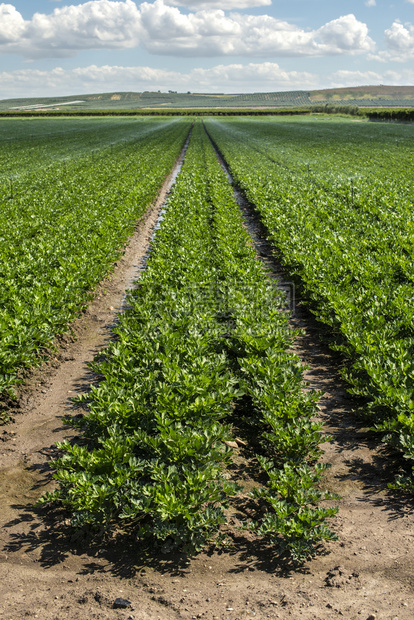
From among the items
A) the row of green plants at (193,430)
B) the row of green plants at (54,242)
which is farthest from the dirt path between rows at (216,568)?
the row of green plants at (54,242)

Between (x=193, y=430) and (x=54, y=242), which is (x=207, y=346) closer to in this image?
(x=193, y=430)

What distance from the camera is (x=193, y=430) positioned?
4883 millimetres

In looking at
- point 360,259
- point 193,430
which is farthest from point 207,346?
point 360,259

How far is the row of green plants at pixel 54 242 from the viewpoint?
7.02 meters

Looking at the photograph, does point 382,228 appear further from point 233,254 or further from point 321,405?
point 321,405

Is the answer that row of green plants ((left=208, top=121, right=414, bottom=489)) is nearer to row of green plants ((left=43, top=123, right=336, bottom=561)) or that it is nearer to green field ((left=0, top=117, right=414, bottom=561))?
green field ((left=0, top=117, right=414, bottom=561))

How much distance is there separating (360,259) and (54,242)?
687cm

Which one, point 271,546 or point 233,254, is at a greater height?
point 233,254

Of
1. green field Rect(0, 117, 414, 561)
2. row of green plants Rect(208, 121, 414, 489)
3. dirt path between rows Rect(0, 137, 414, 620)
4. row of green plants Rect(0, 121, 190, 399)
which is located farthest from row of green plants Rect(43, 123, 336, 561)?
row of green plants Rect(0, 121, 190, 399)

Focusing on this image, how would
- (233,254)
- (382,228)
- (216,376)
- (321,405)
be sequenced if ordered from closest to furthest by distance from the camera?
(216,376) < (321,405) < (233,254) < (382,228)

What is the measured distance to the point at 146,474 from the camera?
473 centimetres

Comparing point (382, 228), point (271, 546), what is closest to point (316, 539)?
point (271, 546)

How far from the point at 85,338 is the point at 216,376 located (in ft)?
12.1

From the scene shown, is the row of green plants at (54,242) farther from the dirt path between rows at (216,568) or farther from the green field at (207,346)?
the dirt path between rows at (216,568)
